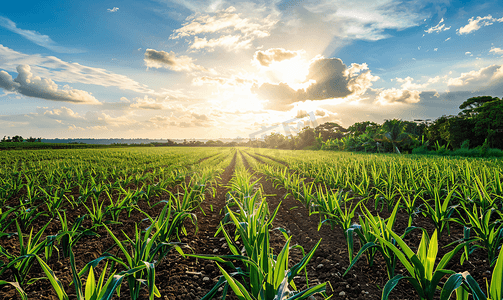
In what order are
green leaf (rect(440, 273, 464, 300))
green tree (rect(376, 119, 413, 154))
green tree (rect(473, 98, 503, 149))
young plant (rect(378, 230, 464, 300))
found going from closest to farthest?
green leaf (rect(440, 273, 464, 300)), young plant (rect(378, 230, 464, 300)), green tree (rect(376, 119, 413, 154)), green tree (rect(473, 98, 503, 149))

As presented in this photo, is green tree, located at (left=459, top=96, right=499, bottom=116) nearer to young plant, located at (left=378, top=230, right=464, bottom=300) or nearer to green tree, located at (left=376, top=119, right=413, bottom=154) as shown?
green tree, located at (left=376, top=119, right=413, bottom=154)

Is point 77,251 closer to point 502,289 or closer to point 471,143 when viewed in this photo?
point 502,289

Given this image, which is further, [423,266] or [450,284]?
[423,266]

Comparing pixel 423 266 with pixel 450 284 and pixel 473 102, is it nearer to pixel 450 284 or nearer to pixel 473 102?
pixel 450 284

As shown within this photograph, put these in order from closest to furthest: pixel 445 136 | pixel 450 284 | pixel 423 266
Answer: pixel 450 284 < pixel 423 266 < pixel 445 136

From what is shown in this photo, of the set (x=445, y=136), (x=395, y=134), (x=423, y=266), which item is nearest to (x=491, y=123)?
(x=445, y=136)

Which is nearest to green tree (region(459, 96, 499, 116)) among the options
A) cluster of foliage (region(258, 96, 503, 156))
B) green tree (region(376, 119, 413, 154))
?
cluster of foliage (region(258, 96, 503, 156))

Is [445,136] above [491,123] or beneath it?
beneath

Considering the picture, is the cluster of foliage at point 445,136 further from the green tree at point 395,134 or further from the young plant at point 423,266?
the young plant at point 423,266

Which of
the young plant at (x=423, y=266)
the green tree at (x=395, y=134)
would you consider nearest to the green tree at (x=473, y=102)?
the green tree at (x=395, y=134)

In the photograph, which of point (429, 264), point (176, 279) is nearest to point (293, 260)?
point (176, 279)

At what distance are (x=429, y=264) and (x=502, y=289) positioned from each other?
0.30 m

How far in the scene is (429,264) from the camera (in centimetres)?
133

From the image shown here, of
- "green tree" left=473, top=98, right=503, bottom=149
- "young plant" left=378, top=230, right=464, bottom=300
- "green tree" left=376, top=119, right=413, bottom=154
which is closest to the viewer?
"young plant" left=378, top=230, right=464, bottom=300
